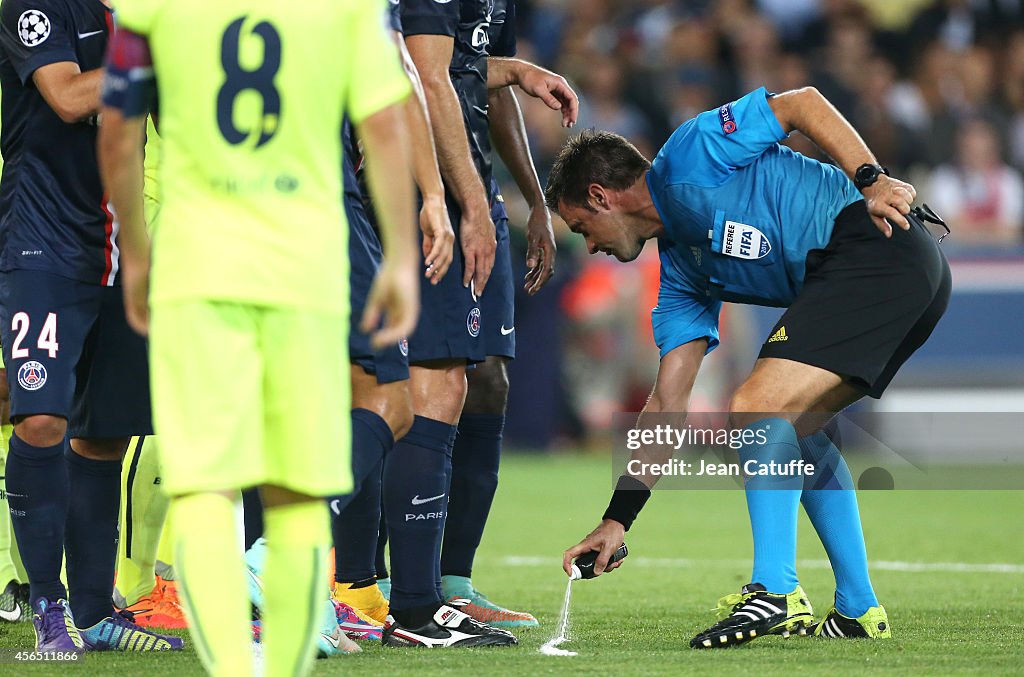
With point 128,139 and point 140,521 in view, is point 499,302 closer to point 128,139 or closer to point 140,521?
point 140,521

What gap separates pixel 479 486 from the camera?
17.1ft

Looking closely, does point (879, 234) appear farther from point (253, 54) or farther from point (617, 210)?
point (253, 54)

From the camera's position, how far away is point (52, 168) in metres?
4.56

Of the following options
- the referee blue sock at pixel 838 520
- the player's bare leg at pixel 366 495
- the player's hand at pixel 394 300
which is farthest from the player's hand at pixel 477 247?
the player's hand at pixel 394 300

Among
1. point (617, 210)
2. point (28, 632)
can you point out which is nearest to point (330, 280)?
point (617, 210)

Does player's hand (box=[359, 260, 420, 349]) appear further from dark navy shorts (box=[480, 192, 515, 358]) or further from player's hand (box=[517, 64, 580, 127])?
player's hand (box=[517, 64, 580, 127])

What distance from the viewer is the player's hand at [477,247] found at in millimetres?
4641

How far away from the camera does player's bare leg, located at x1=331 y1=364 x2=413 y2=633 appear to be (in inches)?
157

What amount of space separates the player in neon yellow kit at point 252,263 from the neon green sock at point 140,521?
7.25ft

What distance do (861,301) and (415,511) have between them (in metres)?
1.54

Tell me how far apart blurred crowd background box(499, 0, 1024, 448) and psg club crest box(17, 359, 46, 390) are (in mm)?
8189

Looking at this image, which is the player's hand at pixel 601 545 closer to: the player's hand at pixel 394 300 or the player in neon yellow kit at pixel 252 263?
the player in neon yellow kit at pixel 252 263

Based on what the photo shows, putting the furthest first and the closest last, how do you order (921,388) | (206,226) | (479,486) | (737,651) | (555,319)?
(555,319) → (921,388) → (479,486) → (737,651) → (206,226)

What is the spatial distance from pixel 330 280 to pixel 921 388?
9.61m
